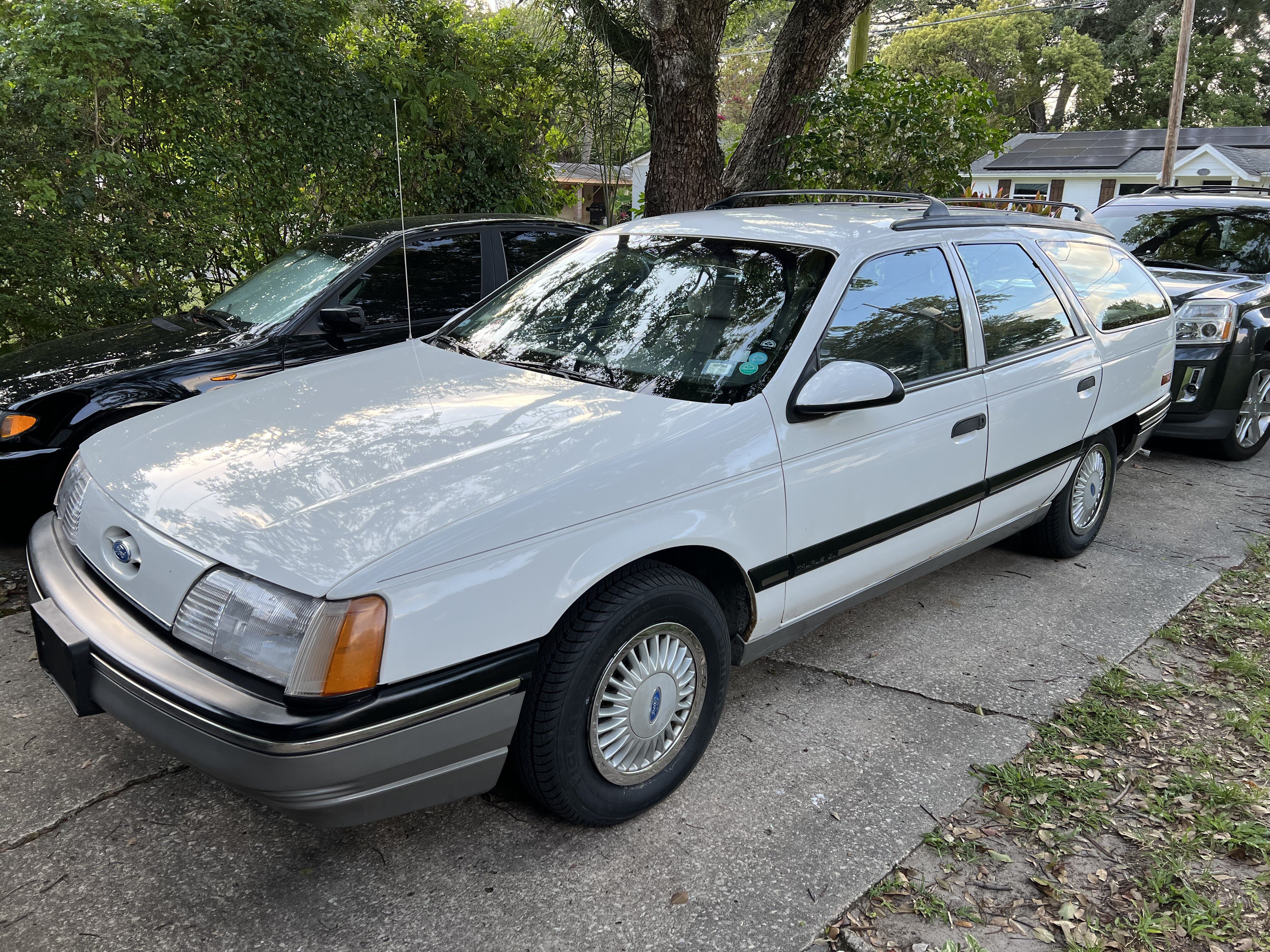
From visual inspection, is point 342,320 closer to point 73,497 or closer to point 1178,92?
point 73,497

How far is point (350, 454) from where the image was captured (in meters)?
2.61

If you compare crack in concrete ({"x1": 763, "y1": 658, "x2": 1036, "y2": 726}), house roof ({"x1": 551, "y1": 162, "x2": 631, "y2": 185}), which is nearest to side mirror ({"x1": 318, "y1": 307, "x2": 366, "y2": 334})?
crack in concrete ({"x1": 763, "y1": 658, "x2": 1036, "y2": 726})

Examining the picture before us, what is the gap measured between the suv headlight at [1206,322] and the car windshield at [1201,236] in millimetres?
1020

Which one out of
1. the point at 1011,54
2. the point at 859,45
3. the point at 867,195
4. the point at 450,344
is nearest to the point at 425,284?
the point at 450,344

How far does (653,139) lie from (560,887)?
6.61 meters

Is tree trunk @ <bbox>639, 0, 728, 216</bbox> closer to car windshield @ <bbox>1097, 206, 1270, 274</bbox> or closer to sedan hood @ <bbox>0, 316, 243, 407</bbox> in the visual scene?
car windshield @ <bbox>1097, 206, 1270, 274</bbox>

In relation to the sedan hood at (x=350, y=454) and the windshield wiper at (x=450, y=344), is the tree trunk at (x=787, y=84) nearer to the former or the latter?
the windshield wiper at (x=450, y=344)

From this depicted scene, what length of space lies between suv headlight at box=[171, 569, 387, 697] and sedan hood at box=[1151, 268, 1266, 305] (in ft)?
19.8

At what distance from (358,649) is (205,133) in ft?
22.3

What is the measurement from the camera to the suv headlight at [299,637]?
2.07 m

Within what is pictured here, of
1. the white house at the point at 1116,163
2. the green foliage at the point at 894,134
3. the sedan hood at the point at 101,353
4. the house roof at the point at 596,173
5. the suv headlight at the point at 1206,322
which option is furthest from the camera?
the white house at the point at 1116,163

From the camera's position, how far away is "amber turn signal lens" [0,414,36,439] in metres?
4.21

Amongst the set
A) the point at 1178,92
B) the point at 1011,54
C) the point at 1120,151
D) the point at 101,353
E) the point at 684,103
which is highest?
the point at 1011,54

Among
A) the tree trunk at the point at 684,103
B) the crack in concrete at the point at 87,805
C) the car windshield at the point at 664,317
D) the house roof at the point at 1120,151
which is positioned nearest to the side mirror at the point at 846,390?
the car windshield at the point at 664,317
